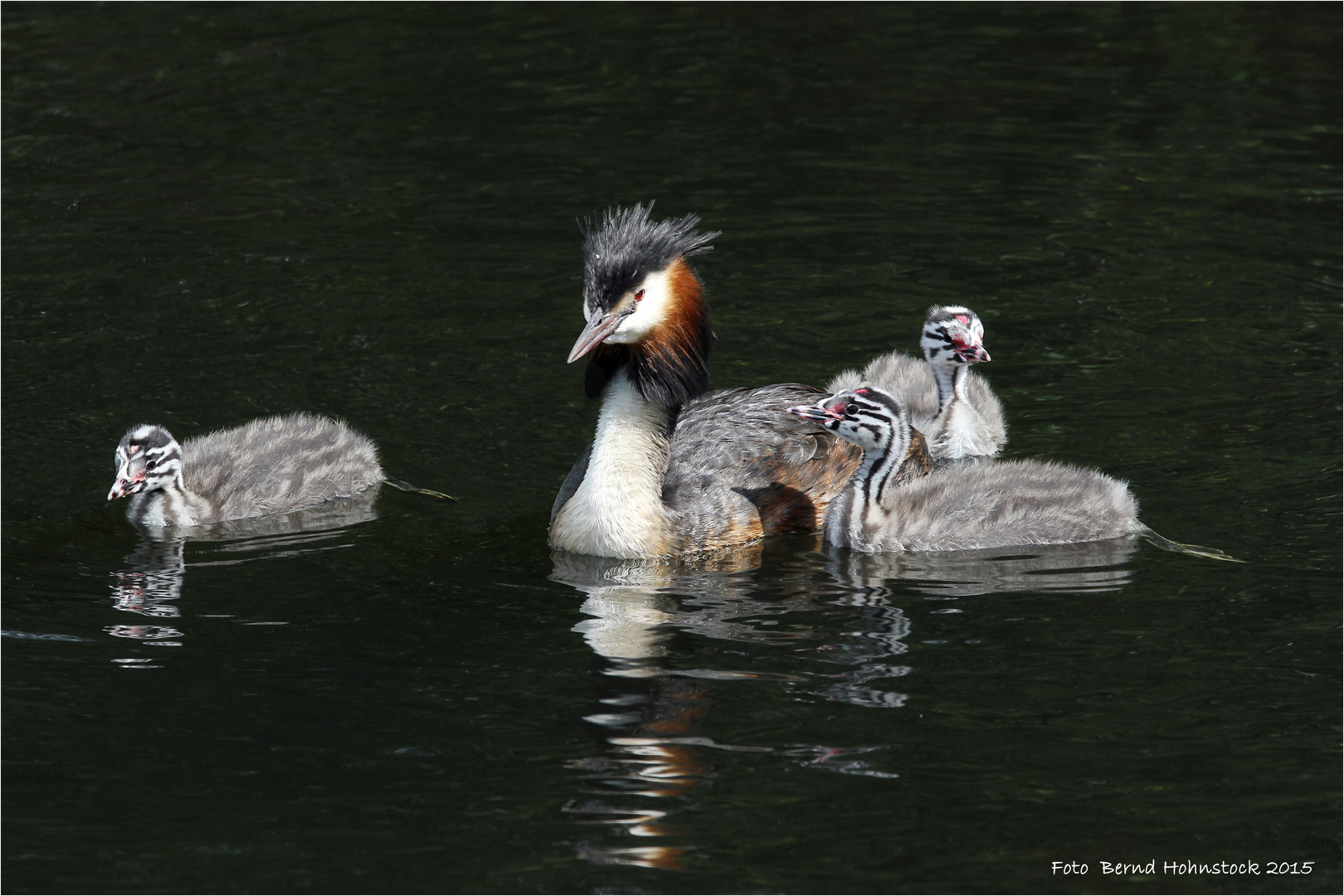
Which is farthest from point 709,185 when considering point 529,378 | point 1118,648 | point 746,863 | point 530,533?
point 746,863

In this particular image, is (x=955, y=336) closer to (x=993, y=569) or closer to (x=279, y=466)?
(x=993, y=569)

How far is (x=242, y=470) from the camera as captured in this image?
9.55m

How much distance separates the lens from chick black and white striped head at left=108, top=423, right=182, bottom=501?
8.96m

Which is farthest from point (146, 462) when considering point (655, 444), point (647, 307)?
point (647, 307)

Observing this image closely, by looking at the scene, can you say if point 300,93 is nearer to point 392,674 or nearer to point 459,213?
point 459,213

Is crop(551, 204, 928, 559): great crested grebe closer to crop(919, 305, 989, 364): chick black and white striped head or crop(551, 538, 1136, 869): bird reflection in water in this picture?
crop(551, 538, 1136, 869): bird reflection in water

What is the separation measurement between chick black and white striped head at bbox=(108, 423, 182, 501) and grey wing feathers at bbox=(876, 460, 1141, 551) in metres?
3.59

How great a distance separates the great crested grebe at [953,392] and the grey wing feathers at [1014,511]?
3.48ft

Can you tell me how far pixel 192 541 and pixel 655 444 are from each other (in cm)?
242

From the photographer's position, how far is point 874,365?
35.8ft

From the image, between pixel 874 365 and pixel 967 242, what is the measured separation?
257cm

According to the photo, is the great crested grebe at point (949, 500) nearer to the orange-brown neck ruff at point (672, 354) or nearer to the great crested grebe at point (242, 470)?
the orange-brown neck ruff at point (672, 354)

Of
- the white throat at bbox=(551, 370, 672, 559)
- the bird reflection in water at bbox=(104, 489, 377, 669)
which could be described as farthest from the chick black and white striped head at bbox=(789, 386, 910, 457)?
the bird reflection in water at bbox=(104, 489, 377, 669)

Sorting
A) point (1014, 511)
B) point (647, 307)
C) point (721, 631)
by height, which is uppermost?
point (647, 307)
